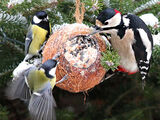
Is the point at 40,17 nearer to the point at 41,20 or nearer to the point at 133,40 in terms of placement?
the point at 41,20

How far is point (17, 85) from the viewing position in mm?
1291

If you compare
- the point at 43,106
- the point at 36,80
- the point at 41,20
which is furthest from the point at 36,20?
the point at 43,106

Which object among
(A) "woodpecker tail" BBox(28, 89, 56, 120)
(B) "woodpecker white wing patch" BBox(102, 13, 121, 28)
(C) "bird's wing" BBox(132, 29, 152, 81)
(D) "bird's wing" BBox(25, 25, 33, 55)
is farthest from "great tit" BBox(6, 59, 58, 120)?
(C) "bird's wing" BBox(132, 29, 152, 81)

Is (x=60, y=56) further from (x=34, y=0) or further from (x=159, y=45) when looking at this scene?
(x=159, y=45)

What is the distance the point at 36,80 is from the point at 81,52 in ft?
A: 0.74

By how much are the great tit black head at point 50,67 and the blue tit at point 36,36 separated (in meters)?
0.26

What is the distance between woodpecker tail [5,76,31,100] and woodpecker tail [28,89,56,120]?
8 cm

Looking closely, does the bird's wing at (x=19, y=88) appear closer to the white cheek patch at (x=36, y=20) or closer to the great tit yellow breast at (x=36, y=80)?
the great tit yellow breast at (x=36, y=80)

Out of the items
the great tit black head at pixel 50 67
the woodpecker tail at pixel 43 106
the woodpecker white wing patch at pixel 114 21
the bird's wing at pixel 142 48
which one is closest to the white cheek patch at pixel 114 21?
the woodpecker white wing patch at pixel 114 21

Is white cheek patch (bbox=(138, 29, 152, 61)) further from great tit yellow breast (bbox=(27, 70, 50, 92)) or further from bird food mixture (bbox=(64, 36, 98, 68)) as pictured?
great tit yellow breast (bbox=(27, 70, 50, 92))

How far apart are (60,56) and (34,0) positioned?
0.33m

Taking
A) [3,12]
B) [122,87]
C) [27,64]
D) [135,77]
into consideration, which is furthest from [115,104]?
[3,12]

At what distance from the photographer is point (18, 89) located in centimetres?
130

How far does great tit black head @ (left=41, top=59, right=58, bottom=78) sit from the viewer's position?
3.87 ft
